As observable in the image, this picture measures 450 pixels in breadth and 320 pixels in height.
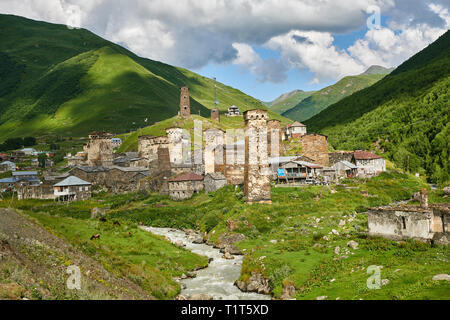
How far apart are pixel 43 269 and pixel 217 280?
1523cm

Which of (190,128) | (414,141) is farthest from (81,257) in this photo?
(414,141)

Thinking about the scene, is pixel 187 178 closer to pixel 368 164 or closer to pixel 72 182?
pixel 72 182

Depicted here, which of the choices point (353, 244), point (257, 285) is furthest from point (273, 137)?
point (257, 285)

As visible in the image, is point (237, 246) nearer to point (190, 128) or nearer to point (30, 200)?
point (30, 200)

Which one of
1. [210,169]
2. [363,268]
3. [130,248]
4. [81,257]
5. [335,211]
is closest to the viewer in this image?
[81,257]

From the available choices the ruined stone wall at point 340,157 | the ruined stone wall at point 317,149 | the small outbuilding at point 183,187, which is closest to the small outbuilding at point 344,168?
the ruined stone wall at point 317,149

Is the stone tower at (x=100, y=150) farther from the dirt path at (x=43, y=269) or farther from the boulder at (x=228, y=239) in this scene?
the dirt path at (x=43, y=269)

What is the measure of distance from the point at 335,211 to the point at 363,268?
1868 centimetres

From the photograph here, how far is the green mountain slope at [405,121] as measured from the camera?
88.9 m

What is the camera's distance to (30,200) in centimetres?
6662

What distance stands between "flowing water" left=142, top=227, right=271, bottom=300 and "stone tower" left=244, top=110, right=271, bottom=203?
415 inches

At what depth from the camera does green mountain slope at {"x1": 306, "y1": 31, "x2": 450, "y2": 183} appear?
88.9 m

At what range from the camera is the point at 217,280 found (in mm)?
29312

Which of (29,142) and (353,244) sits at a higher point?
(29,142)
